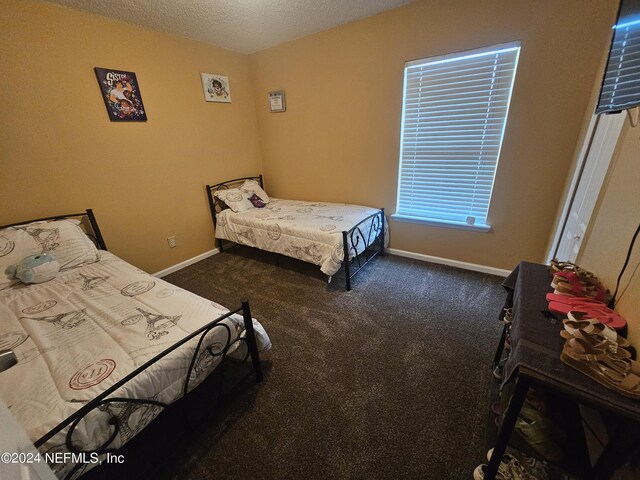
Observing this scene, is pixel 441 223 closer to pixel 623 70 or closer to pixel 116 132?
pixel 623 70

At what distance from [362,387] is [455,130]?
2.39m

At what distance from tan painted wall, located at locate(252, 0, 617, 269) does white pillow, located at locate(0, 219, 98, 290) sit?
7.91ft

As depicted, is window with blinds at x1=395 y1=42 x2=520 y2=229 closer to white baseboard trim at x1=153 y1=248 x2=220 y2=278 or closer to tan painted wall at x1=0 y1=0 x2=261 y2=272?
tan painted wall at x1=0 y1=0 x2=261 y2=272

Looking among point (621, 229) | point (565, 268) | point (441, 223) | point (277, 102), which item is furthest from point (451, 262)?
point (277, 102)

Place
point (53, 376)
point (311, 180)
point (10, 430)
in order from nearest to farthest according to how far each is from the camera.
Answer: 1. point (10, 430)
2. point (53, 376)
3. point (311, 180)

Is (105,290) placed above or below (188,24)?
below

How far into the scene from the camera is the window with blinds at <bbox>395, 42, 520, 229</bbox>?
2.18 metres

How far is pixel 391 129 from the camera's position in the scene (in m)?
2.72

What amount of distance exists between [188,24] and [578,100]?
136 inches

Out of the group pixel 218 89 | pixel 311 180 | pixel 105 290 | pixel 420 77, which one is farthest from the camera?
pixel 311 180

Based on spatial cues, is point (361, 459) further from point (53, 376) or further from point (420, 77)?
point (420, 77)

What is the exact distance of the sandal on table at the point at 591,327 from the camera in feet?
2.72

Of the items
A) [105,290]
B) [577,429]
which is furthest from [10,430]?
[577,429]

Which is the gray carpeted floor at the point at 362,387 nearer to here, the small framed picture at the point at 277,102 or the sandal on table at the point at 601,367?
the sandal on table at the point at 601,367
